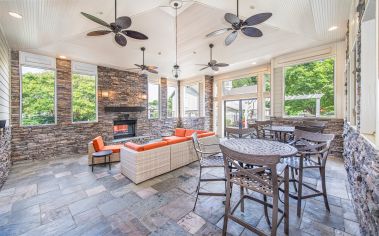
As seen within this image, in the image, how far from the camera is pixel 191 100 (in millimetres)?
9656

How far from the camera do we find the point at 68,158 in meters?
5.17

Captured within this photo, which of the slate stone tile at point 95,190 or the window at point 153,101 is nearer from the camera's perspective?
the slate stone tile at point 95,190

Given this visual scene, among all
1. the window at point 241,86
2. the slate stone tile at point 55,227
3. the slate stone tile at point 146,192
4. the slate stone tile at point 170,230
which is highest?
the window at point 241,86

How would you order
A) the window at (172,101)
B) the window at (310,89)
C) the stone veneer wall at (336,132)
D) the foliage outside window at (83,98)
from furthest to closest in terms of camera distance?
the window at (172,101) → the foliage outside window at (83,98) → the window at (310,89) → the stone veneer wall at (336,132)

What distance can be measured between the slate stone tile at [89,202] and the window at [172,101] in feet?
21.2

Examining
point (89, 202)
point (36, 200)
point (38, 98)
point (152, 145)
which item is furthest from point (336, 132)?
point (38, 98)

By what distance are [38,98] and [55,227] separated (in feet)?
16.2

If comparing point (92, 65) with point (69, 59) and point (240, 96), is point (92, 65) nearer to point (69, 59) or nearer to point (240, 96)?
point (69, 59)

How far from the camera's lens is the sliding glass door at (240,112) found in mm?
7438

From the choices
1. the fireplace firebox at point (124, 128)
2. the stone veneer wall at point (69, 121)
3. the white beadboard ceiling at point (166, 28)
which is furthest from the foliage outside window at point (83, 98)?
the fireplace firebox at point (124, 128)

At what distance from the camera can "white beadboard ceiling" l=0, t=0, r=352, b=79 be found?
2.99 m

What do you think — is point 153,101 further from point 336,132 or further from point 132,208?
point 336,132

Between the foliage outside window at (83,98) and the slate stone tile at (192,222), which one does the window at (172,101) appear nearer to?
the foliage outside window at (83,98)

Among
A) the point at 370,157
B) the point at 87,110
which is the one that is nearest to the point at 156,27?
the point at 87,110
